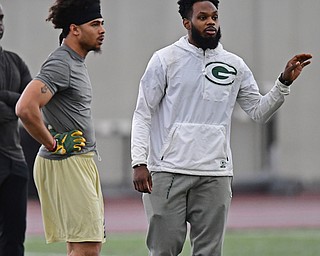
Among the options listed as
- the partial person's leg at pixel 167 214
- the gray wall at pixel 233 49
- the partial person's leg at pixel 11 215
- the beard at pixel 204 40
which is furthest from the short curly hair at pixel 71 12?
the gray wall at pixel 233 49

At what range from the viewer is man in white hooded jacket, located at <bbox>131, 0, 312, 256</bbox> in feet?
21.6

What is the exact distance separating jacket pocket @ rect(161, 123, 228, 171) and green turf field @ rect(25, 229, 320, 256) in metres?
4.92

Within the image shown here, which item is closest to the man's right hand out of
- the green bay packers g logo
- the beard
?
the green bay packers g logo

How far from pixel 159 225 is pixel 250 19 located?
2026 centimetres

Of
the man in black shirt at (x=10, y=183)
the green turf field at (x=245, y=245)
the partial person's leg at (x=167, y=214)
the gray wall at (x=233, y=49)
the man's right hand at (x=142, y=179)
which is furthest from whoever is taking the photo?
the gray wall at (x=233, y=49)

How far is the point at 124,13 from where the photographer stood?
26.5m

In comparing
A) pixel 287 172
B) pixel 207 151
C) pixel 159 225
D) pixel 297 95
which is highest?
pixel 207 151

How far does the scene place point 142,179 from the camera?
6.43m

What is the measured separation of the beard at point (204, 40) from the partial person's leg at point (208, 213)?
2.78ft

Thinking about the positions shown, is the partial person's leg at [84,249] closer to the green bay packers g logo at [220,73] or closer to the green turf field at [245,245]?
the green bay packers g logo at [220,73]

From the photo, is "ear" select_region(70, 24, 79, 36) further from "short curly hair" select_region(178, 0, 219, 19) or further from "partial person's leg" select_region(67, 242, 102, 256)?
"partial person's leg" select_region(67, 242, 102, 256)

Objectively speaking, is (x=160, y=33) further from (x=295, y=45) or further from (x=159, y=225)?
(x=159, y=225)

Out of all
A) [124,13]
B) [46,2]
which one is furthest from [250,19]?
[46,2]

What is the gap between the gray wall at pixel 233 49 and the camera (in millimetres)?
26250
